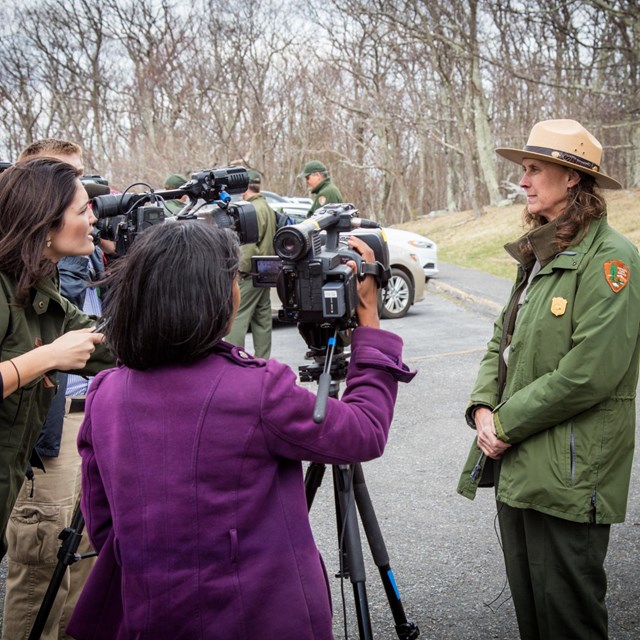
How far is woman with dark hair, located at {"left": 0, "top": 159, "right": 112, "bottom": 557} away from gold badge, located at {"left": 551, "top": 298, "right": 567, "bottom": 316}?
1476 mm

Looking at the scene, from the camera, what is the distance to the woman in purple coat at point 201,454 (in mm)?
1729

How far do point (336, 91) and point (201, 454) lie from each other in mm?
26821

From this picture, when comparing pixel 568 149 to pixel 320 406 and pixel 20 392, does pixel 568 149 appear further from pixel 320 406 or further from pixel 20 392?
pixel 20 392

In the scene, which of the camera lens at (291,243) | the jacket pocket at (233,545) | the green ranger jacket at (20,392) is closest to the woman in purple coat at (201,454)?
the jacket pocket at (233,545)

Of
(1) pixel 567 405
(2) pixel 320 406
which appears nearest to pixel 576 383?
(1) pixel 567 405

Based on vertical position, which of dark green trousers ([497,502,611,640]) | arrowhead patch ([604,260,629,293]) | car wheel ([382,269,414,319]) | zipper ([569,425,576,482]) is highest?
arrowhead patch ([604,260,629,293])

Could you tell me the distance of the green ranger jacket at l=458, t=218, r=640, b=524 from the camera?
2520 mm

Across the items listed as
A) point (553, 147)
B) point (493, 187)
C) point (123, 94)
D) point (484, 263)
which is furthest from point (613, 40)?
point (553, 147)

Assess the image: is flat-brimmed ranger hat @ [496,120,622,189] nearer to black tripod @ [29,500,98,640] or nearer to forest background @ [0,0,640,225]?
black tripod @ [29,500,98,640]

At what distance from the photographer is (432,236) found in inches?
981

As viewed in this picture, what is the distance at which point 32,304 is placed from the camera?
255 cm

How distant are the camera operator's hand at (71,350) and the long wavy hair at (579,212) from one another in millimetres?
1556

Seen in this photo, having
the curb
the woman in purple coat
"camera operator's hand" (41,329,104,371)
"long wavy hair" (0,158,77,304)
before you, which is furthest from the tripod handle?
the curb

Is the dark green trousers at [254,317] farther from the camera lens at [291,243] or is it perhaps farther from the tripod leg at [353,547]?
the camera lens at [291,243]
